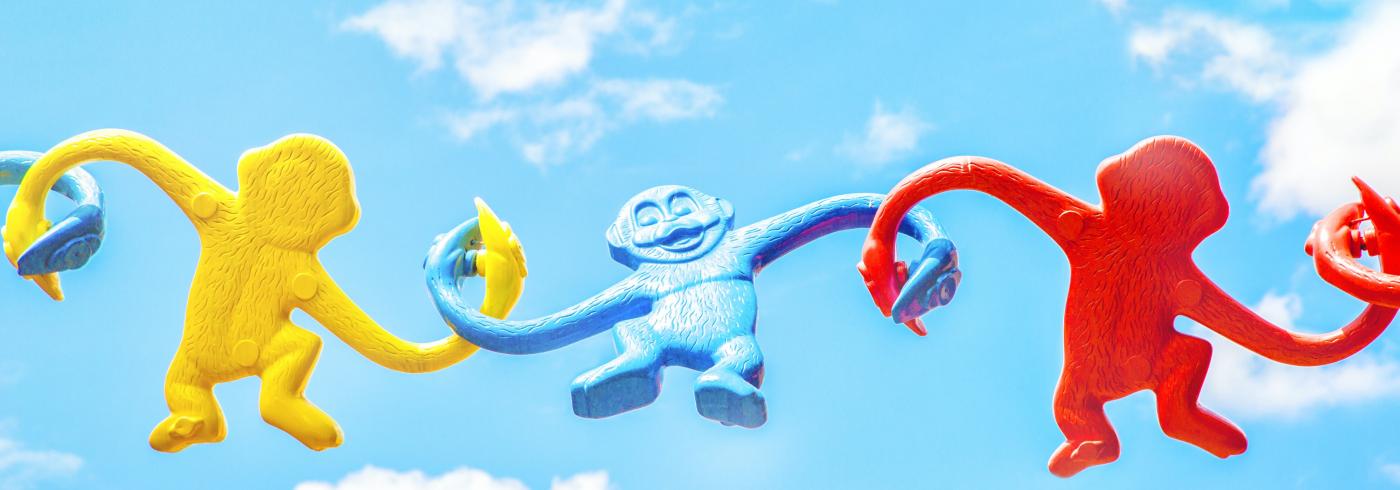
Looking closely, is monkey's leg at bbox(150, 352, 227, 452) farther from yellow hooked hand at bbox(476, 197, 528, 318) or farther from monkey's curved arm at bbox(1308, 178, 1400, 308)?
monkey's curved arm at bbox(1308, 178, 1400, 308)

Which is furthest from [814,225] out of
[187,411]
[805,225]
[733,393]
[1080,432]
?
[187,411]

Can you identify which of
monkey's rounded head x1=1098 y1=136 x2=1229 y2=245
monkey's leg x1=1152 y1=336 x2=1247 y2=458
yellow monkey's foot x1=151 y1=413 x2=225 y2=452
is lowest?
monkey's leg x1=1152 y1=336 x2=1247 y2=458

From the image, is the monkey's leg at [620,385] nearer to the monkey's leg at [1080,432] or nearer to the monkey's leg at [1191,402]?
the monkey's leg at [1080,432]

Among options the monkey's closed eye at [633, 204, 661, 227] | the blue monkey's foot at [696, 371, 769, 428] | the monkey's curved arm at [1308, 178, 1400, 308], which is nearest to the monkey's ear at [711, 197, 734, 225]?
the monkey's closed eye at [633, 204, 661, 227]

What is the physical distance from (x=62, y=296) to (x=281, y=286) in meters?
0.47

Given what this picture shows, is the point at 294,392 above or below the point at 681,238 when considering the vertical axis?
below

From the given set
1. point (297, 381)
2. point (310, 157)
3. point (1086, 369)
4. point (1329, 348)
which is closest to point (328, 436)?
point (297, 381)

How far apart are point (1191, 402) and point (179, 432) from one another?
5.54 ft

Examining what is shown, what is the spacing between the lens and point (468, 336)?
2.71 meters

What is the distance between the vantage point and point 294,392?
8.88ft

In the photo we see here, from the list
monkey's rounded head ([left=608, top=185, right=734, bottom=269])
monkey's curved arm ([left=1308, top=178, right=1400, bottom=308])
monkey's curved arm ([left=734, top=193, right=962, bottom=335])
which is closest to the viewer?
monkey's curved arm ([left=1308, top=178, right=1400, bottom=308])

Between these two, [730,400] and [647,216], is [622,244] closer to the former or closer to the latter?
[647,216]

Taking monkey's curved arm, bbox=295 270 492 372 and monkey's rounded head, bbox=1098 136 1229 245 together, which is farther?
monkey's curved arm, bbox=295 270 492 372

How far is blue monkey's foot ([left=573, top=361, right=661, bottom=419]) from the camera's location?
251 centimetres
